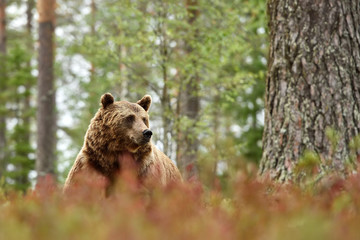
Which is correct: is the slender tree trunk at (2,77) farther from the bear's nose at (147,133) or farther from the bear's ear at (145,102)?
the bear's nose at (147,133)

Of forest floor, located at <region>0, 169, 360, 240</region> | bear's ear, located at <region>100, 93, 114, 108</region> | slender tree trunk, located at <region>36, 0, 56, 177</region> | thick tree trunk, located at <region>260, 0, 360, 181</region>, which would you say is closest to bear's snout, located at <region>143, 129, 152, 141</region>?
bear's ear, located at <region>100, 93, 114, 108</region>

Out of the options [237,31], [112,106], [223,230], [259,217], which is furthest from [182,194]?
[237,31]

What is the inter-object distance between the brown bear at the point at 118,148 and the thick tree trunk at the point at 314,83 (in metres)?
1.36

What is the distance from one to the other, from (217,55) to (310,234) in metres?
9.41

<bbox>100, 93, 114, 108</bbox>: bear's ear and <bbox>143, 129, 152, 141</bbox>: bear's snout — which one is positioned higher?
<bbox>100, 93, 114, 108</bbox>: bear's ear

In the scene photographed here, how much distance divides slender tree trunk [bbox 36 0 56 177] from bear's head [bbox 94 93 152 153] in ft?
30.9

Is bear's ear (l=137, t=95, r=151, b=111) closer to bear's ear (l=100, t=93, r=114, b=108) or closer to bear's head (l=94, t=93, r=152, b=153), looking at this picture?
bear's head (l=94, t=93, r=152, b=153)

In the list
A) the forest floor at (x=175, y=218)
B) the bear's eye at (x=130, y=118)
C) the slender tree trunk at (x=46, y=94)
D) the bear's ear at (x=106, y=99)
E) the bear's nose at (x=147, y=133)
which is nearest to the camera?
the forest floor at (x=175, y=218)

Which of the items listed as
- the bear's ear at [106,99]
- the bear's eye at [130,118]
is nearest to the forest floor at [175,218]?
the bear's eye at [130,118]

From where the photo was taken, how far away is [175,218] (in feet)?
6.50

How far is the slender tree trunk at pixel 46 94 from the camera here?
15023mm

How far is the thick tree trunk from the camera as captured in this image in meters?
5.11

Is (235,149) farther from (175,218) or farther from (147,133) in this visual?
(175,218)

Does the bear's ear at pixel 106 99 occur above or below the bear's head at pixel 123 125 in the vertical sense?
above
